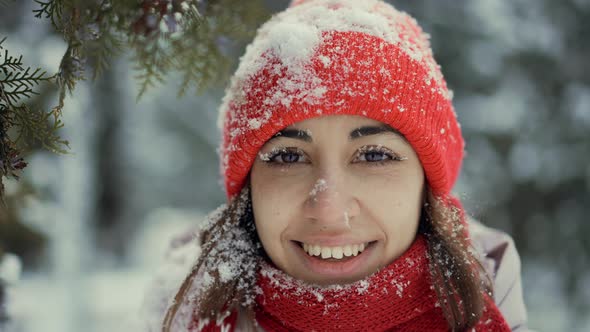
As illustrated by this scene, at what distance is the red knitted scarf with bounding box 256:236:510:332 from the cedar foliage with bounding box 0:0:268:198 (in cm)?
75

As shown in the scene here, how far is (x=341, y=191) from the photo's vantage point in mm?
1746

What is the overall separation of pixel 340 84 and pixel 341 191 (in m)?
0.33

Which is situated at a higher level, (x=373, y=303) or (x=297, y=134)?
(x=297, y=134)

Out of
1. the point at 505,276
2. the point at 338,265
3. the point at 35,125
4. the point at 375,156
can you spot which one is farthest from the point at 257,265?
the point at 35,125

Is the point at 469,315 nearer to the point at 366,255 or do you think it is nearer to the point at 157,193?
the point at 366,255

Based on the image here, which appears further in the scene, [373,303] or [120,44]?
[373,303]

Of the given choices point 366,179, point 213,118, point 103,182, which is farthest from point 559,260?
point 103,182

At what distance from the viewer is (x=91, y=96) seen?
6.65 meters

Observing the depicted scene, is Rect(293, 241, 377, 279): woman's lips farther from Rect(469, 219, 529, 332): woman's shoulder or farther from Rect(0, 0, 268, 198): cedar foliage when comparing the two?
Rect(0, 0, 268, 198): cedar foliage

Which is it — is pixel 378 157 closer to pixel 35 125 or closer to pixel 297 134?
pixel 297 134

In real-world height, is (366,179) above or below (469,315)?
above

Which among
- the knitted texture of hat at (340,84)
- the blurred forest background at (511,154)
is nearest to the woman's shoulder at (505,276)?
the knitted texture of hat at (340,84)

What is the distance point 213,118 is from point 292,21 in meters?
6.09

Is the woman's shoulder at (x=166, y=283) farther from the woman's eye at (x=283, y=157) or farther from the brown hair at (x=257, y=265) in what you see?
the woman's eye at (x=283, y=157)
